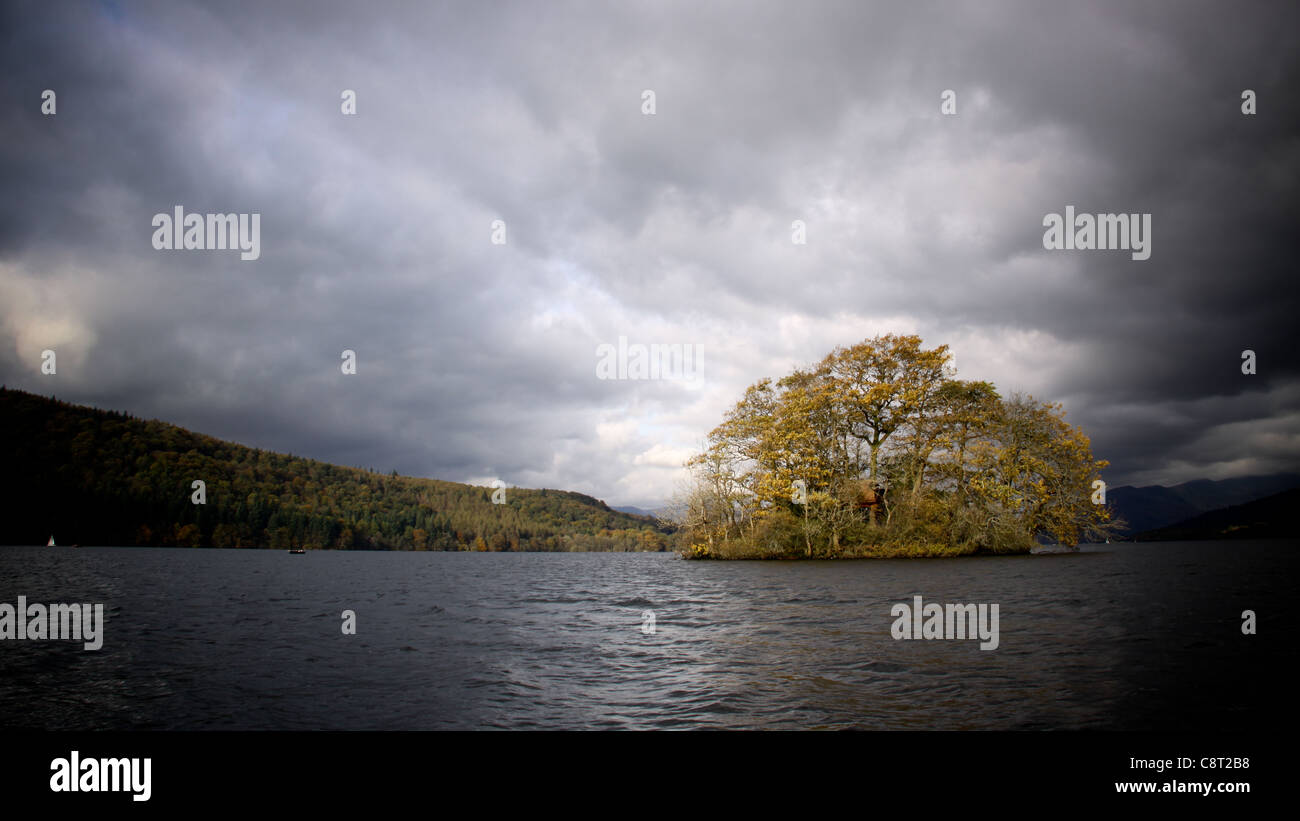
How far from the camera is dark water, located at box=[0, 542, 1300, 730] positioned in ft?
28.8

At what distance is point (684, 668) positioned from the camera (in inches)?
482

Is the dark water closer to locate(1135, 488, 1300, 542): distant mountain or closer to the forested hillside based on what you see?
the forested hillside

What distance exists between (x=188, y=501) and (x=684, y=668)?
553 feet

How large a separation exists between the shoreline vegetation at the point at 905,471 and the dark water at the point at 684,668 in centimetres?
Result: 2941

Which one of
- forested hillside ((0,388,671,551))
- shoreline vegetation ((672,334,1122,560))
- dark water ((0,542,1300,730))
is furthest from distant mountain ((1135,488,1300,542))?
dark water ((0,542,1300,730))

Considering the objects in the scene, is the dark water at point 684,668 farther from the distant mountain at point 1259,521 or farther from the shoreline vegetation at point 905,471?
the distant mountain at point 1259,521

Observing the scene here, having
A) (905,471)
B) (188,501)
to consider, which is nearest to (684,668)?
(905,471)

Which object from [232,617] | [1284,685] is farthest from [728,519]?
[1284,685]

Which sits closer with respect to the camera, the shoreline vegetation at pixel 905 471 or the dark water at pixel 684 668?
the dark water at pixel 684 668

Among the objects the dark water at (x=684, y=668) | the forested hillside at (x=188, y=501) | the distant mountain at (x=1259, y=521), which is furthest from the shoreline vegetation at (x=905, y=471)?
the distant mountain at (x=1259, y=521)

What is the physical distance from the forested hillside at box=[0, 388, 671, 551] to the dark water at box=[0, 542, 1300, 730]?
87447mm

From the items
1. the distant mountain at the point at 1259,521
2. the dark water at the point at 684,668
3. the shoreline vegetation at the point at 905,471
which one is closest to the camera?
the dark water at the point at 684,668

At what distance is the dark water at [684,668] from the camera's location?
345 inches
